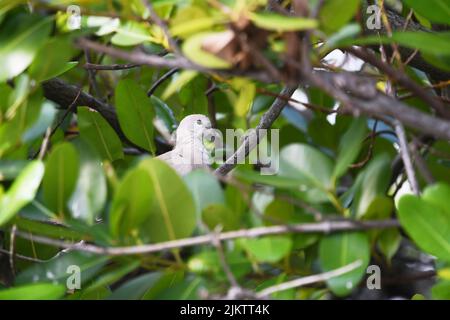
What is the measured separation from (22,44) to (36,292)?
0.33 metres

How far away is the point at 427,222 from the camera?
3.40 feet

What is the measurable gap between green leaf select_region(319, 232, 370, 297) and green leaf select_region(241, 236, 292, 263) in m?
0.06

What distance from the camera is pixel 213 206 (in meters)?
1.05

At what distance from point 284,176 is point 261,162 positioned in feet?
2.26

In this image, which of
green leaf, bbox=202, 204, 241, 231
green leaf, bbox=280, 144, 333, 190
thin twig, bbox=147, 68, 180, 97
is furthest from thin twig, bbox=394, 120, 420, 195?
thin twig, bbox=147, 68, 180, 97

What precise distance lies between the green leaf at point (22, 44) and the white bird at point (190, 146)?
3.13ft

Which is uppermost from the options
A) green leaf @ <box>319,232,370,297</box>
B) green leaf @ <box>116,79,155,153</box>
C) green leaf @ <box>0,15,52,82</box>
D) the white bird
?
green leaf @ <box>0,15,52,82</box>

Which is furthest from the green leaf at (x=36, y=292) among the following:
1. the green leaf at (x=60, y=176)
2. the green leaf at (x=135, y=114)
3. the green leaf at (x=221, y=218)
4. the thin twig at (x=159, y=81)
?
the thin twig at (x=159, y=81)

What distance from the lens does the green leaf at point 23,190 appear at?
3.35ft

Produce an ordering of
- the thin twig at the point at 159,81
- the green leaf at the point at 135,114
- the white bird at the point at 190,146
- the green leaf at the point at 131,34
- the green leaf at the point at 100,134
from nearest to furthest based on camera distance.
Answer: the green leaf at the point at 131,34
the green leaf at the point at 135,114
the green leaf at the point at 100,134
the white bird at the point at 190,146
the thin twig at the point at 159,81

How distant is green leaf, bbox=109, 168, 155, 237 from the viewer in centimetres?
100

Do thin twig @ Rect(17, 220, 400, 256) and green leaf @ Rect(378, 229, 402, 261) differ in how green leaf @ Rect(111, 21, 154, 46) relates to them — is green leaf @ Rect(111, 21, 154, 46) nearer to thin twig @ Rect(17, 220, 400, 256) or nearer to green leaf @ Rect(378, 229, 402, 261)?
thin twig @ Rect(17, 220, 400, 256)

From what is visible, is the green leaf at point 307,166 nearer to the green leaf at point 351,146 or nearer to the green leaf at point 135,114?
the green leaf at point 351,146
